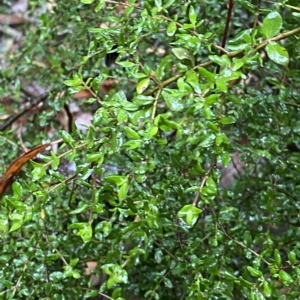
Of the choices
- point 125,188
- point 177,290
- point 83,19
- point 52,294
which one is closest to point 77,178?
point 125,188

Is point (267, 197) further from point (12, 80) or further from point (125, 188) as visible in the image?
point (12, 80)

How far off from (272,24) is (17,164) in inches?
19.8

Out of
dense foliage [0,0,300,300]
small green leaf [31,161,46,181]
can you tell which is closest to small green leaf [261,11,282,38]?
dense foliage [0,0,300,300]

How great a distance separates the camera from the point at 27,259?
95 centimetres

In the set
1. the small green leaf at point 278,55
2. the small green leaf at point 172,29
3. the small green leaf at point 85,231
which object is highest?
the small green leaf at point 278,55

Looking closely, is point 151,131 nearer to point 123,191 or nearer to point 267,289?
point 123,191

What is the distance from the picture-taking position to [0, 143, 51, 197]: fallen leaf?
38.0 inches

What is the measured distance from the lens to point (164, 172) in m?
0.96

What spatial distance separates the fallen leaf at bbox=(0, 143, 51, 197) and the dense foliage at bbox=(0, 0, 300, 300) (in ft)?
0.06

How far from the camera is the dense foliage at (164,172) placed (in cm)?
73

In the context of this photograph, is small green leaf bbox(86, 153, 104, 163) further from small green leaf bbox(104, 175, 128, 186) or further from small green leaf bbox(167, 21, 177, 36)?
small green leaf bbox(167, 21, 177, 36)

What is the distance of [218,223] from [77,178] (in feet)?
0.78

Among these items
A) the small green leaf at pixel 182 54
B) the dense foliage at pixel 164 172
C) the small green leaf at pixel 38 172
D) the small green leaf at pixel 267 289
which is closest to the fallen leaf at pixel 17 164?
the dense foliage at pixel 164 172

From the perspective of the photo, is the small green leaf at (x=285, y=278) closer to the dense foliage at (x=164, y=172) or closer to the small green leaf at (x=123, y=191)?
the dense foliage at (x=164, y=172)
